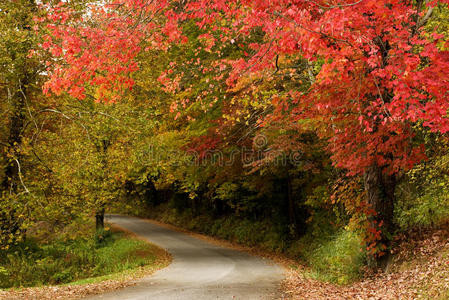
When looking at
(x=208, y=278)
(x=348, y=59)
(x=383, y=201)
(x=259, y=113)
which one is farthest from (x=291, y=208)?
(x=348, y=59)

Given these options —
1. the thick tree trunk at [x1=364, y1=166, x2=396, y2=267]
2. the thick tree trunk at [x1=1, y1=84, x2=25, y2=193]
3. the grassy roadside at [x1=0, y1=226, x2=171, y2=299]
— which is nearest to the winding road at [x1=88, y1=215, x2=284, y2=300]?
the grassy roadside at [x1=0, y1=226, x2=171, y2=299]

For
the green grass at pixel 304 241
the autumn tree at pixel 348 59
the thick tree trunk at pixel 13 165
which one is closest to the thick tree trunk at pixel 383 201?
the autumn tree at pixel 348 59

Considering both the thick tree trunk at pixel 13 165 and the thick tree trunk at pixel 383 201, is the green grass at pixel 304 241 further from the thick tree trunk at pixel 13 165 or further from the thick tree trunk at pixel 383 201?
the thick tree trunk at pixel 13 165

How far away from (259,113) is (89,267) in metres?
11.1

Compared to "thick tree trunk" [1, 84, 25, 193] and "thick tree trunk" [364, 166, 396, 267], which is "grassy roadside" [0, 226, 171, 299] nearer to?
"thick tree trunk" [1, 84, 25, 193]

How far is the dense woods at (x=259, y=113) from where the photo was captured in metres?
7.20

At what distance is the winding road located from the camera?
9.85 metres

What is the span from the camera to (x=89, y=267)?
752 inches

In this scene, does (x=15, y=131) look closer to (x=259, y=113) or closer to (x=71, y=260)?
(x=71, y=260)

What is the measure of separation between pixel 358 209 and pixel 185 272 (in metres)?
6.48

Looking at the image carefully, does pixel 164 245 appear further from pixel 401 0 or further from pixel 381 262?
pixel 401 0

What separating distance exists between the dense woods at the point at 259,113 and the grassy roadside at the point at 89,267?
1901mm

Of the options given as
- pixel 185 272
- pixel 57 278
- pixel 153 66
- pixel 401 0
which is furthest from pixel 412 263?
pixel 57 278

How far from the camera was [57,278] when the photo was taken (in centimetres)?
1747
